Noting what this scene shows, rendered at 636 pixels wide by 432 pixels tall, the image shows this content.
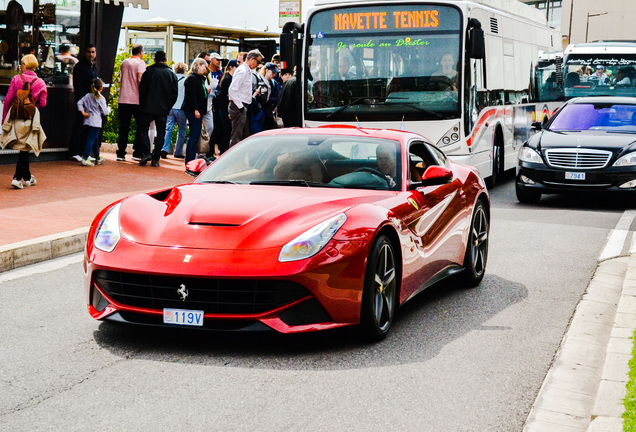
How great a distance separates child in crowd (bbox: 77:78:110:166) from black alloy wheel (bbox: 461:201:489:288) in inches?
383

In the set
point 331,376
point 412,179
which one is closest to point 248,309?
point 331,376

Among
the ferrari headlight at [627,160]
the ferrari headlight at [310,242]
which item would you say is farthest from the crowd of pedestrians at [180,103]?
the ferrari headlight at [310,242]

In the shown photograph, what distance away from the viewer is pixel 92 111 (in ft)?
56.3

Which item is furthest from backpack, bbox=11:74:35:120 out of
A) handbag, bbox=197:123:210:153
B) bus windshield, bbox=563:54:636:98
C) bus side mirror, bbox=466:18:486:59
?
bus windshield, bbox=563:54:636:98

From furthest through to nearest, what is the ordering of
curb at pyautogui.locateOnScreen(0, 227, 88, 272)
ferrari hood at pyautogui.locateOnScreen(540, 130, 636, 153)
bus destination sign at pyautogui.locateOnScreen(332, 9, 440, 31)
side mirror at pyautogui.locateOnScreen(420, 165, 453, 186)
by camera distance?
bus destination sign at pyautogui.locateOnScreen(332, 9, 440, 31) < ferrari hood at pyautogui.locateOnScreen(540, 130, 636, 153) < curb at pyautogui.locateOnScreen(0, 227, 88, 272) < side mirror at pyautogui.locateOnScreen(420, 165, 453, 186)

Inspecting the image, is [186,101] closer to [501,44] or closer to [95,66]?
[95,66]

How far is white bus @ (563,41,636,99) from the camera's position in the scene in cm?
2514

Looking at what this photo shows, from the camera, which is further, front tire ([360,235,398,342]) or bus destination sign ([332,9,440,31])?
bus destination sign ([332,9,440,31])

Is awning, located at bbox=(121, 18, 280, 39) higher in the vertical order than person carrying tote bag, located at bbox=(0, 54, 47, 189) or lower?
higher

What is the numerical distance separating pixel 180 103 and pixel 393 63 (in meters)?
6.00

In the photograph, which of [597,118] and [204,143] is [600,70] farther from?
[204,143]

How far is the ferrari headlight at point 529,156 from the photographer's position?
15.5 metres

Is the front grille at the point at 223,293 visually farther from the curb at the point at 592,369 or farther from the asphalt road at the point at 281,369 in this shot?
→ the curb at the point at 592,369

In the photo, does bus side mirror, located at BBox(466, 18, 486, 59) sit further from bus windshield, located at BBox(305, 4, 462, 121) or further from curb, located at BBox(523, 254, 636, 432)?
curb, located at BBox(523, 254, 636, 432)
